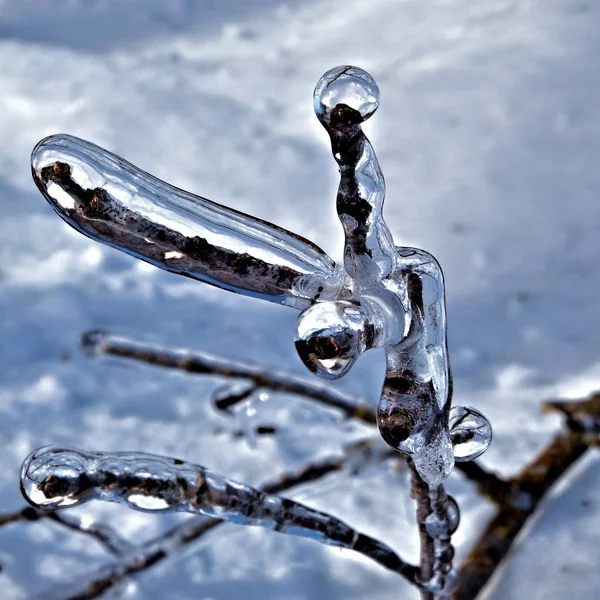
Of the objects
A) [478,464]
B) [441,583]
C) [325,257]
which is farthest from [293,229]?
[325,257]

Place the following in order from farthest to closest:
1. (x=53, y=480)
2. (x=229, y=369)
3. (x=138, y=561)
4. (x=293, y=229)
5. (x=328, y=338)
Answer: (x=293, y=229) → (x=229, y=369) → (x=138, y=561) → (x=53, y=480) → (x=328, y=338)

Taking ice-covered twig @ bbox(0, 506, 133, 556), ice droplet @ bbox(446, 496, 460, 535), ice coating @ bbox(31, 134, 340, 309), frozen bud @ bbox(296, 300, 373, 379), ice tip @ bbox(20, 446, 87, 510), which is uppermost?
ice-covered twig @ bbox(0, 506, 133, 556)

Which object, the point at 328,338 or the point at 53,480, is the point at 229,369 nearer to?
the point at 53,480

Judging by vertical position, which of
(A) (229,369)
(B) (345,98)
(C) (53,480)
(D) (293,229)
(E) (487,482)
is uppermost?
(D) (293,229)

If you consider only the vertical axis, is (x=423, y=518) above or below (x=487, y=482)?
below

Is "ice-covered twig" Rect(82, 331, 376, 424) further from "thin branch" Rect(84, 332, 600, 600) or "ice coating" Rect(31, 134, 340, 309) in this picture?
"ice coating" Rect(31, 134, 340, 309)

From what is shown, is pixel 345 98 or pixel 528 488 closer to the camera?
pixel 345 98

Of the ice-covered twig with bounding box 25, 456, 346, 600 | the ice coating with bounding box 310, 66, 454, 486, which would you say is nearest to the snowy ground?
the ice-covered twig with bounding box 25, 456, 346, 600

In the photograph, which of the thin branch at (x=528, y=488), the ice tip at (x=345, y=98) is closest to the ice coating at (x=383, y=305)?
the ice tip at (x=345, y=98)
